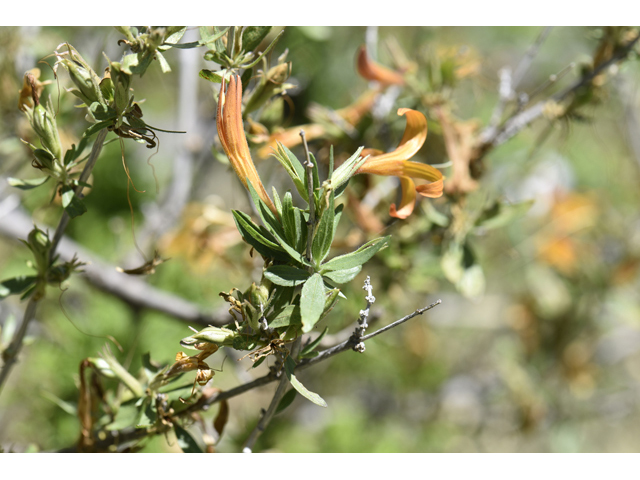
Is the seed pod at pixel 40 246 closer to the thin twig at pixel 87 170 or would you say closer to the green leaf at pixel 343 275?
the thin twig at pixel 87 170

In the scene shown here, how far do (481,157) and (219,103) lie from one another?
0.40 metres

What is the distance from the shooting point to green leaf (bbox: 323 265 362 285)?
0.31 metres

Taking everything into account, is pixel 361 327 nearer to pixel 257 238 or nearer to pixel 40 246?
pixel 257 238

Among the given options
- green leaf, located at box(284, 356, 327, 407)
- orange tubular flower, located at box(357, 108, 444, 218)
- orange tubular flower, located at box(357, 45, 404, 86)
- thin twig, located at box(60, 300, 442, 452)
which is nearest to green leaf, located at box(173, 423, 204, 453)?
thin twig, located at box(60, 300, 442, 452)

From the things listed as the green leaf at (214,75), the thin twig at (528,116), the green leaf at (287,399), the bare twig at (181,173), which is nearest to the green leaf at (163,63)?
the green leaf at (214,75)

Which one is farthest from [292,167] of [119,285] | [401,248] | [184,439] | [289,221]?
[119,285]

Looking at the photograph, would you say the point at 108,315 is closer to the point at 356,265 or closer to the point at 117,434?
the point at 117,434

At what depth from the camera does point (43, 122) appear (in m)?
0.36

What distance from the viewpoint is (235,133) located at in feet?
1.11

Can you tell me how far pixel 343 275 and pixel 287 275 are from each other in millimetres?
36

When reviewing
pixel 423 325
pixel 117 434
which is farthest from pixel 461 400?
pixel 117 434

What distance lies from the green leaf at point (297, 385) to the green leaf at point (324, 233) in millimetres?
71

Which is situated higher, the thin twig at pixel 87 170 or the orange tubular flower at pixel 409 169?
the orange tubular flower at pixel 409 169

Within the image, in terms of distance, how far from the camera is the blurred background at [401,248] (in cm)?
65
